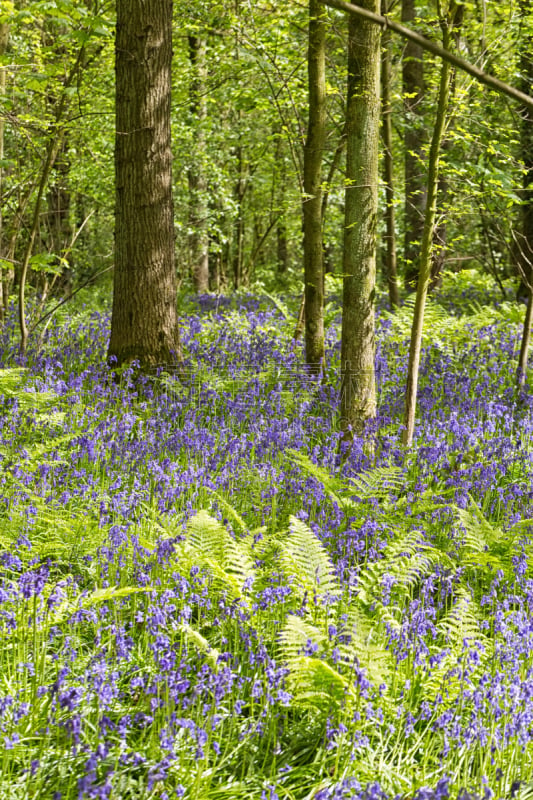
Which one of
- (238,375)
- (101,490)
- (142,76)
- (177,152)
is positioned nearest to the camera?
(101,490)

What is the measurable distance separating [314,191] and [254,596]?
16.1 ft

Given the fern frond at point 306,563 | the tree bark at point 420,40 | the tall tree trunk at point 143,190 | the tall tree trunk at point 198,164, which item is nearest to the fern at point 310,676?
the fern frond at point 306,563

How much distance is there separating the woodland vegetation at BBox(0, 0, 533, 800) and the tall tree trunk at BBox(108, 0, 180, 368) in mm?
25

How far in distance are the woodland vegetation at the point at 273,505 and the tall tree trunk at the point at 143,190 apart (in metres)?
0.03

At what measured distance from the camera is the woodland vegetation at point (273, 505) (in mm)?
2223

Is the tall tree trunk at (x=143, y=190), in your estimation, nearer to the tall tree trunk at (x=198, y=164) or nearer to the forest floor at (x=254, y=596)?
the forest floor at (x=254, y=596)

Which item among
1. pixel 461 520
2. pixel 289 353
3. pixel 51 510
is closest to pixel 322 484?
pixel 461 520

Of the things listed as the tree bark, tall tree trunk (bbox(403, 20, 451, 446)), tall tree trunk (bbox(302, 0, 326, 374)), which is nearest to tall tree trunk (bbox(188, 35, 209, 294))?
tall tree trunk (bbox(302, 0, 326, 374))

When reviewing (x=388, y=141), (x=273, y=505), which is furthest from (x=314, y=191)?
(x=273, y=505)

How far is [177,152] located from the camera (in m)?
12.7

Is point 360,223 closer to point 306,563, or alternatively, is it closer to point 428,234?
point 428,234

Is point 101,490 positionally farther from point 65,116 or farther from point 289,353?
point 65,116

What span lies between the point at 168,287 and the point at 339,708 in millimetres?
4982

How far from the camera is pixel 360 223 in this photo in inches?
202
